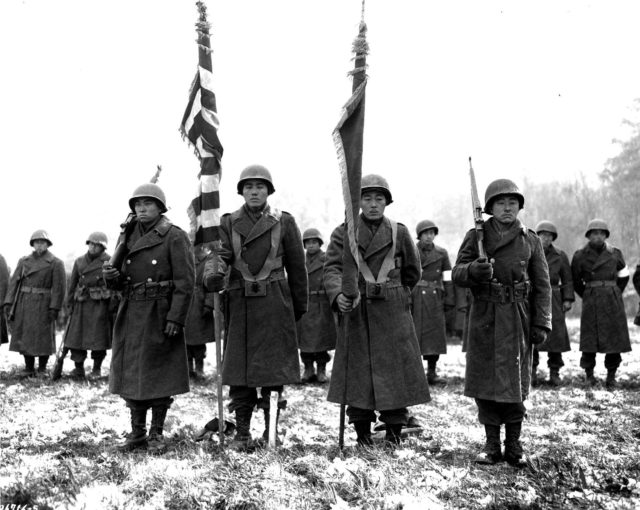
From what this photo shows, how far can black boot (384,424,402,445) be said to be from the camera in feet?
18.1

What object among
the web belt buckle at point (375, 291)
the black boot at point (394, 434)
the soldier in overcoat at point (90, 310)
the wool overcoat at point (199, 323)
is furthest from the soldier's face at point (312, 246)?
the black boot at point (394, 434)

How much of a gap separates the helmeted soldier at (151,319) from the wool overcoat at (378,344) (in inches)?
54.7

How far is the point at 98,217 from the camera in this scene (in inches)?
1953

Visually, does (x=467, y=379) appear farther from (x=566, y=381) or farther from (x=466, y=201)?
(x=466, y=201)

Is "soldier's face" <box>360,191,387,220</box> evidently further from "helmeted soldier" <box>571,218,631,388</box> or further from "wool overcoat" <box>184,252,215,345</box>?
"helmeted soldier" <box>571,218,631,388</box>

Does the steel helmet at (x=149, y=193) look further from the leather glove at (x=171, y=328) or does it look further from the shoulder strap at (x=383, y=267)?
the shoulder strap at (x=383, y=267)

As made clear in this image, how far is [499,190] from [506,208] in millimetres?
171

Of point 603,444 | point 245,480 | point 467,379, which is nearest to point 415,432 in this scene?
point 467,379

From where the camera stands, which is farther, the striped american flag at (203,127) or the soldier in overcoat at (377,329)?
the striped american flag at (203,127)

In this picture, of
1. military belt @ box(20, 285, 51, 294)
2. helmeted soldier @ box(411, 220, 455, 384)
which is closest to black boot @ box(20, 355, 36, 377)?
military belt @ box(20, 285, 51, 294)

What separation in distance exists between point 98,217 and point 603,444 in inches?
1925

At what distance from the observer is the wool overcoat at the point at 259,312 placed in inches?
216

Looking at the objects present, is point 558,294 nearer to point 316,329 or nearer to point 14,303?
point 316,329

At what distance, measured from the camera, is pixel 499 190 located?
17.1ft
